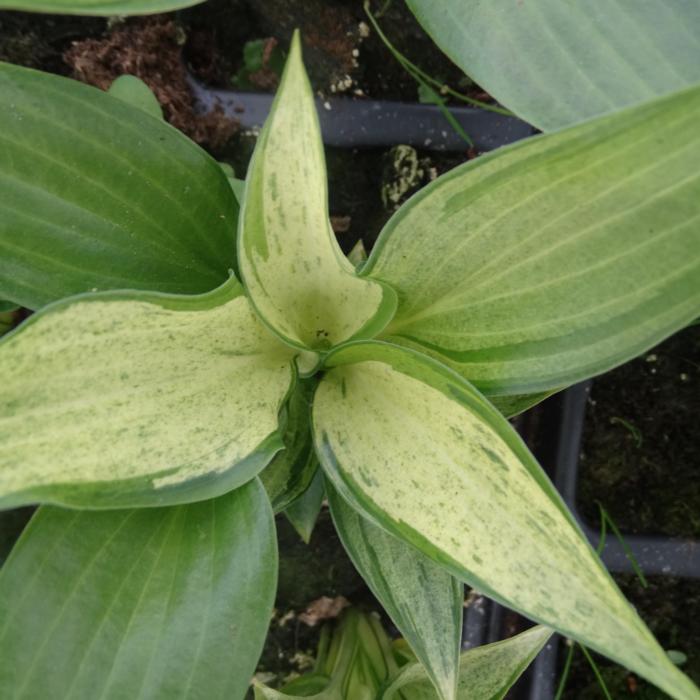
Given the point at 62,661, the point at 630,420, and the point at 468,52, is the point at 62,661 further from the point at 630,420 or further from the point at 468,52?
the point at 630,420

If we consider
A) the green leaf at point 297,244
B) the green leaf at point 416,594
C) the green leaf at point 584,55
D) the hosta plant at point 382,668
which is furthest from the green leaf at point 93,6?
the hosta plant at point 382,668

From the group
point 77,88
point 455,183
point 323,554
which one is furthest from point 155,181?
point 323,554

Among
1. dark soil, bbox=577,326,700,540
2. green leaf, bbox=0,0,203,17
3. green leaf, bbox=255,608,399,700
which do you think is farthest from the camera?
dark soil, bbox=577,326,700,540

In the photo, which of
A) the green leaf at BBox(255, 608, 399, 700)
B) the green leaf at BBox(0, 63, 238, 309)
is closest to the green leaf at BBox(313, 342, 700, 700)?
the green leaf at BBox(0, 63, 238, 309)

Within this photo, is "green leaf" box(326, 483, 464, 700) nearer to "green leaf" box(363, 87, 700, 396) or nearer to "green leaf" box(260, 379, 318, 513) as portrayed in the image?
"green leaf" box(260, 379, 318, 513)

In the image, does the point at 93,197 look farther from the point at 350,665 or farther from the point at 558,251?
the point at 350,665

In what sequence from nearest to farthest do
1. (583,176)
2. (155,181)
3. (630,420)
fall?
(583,176) < (155,181) < (630,420)

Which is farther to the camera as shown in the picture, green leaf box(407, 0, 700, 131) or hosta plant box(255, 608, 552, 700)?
hosta plant box(255, 608, 552, 700)
